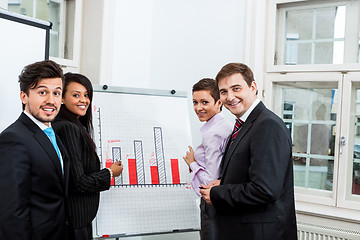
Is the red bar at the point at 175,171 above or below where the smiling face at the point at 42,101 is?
below

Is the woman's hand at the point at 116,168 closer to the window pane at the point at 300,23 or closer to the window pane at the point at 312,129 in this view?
the window pane at the point at 312,129

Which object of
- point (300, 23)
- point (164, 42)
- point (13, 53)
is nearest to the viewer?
point (13, 53)

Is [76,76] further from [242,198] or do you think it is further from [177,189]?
[242,198]

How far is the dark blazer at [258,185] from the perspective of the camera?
4.63 ft

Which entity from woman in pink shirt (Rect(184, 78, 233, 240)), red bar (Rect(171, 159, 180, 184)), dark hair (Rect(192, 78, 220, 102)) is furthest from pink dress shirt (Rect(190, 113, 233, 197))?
red bar (Rect(171, 159, 180, 184))

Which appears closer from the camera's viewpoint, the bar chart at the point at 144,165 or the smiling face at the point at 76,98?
the smiling face at the point at 76,98

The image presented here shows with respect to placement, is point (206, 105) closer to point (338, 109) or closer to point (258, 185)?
point (258, 185)

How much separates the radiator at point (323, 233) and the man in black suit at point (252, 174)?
1.02 m

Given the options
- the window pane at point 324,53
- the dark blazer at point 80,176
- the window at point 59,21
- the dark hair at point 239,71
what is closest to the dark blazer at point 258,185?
the dark hair at point 239,71

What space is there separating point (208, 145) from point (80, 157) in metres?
0.66

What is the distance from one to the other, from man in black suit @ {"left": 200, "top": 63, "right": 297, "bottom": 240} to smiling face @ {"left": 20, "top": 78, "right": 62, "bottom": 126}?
0.73 meters

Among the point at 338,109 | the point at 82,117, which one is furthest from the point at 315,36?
the point at 82,117

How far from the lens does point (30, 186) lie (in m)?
1.33

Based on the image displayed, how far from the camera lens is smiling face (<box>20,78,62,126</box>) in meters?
1.40
